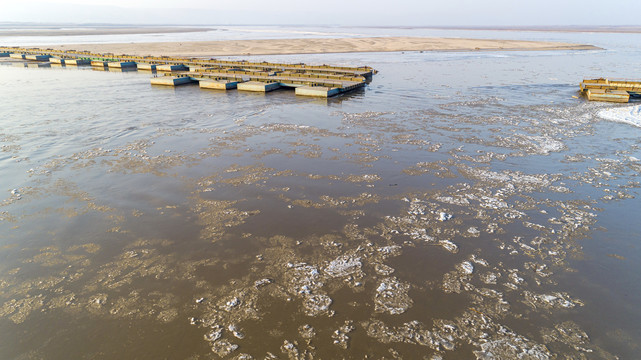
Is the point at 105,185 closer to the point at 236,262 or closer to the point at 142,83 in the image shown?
the point at 236,262

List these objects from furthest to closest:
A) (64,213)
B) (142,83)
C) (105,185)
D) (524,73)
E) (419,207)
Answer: (524,73) → (142,83) → (105,185) → (419,207) → (64,213)

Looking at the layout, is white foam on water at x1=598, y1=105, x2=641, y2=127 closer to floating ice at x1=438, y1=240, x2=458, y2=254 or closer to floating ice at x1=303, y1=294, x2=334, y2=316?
floating ice at x1=438, y1=240, x2=458, y2=254

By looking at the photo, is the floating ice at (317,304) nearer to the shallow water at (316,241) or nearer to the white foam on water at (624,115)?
the shallow water at (316,241)

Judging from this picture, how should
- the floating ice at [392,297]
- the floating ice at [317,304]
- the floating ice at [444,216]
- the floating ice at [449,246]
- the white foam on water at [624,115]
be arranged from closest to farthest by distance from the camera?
the floating ice at [317,304], the floating ice at [392,297], the floating ice at [449,246], the floating ice at [444,216], the white foam on water at [624,115]

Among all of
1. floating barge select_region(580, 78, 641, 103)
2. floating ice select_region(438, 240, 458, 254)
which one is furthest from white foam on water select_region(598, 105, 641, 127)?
floating ice select_region(438, 240, 458, 254)

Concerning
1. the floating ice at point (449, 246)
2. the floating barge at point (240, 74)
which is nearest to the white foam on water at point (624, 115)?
the floating barge at point (240, 74)

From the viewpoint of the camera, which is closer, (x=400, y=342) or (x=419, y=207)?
(x=400, y=342)

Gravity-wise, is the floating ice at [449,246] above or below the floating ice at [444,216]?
below

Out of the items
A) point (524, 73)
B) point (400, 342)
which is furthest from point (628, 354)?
point (524, 73)
